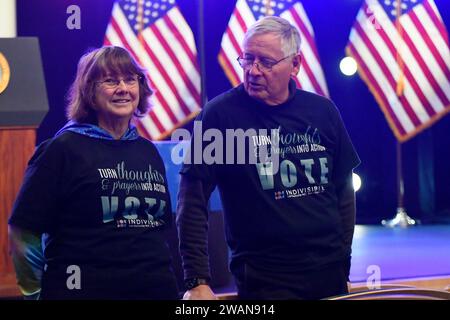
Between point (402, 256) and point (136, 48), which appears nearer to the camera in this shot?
point (402, 256)

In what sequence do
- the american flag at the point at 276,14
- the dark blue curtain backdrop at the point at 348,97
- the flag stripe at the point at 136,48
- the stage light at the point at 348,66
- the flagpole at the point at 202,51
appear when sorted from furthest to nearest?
1. the stage light at the point at 348,66
2. the american flag at the point at 276,14
3. the flag stripe at the point at 136,48
4. the dark blue curtain backdrop at the point at 348,97
5. the flagpole at the point at 202,51

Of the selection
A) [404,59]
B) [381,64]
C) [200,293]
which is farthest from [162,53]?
[200,293]

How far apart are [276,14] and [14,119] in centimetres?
318

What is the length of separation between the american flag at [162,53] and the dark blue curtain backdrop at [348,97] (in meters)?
0.11

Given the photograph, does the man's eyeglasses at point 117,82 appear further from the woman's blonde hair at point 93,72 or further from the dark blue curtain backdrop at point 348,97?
the dark blue curtain backdrop at point 348,97

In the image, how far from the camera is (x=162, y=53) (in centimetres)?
556

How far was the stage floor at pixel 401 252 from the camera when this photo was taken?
3574mm

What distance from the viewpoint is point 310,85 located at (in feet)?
18.8

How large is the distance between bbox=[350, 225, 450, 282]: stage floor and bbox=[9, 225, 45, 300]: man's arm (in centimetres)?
174

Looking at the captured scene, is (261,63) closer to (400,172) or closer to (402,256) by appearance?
(402,256)

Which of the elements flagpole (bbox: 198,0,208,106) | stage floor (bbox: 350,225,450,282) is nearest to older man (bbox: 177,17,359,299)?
stage floor (bbox: 350,225,450,282)

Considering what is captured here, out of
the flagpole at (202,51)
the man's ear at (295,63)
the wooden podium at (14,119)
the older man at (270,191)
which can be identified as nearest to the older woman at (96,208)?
the older man at (270,191)

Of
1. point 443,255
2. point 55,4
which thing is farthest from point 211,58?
point 443,255
